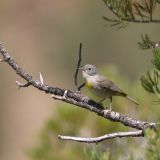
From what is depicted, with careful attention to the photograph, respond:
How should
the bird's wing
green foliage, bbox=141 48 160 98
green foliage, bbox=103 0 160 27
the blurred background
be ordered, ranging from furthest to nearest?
1. the blurred background
2. the bird's wing
3. green foliage, bbox=103 0 160 27
4. green foliage, bbox=141 48 160 98

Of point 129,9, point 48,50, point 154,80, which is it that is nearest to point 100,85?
point 129,9

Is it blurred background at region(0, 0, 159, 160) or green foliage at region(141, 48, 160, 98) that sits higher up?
green foliage at region(141, 48, 160, 98)

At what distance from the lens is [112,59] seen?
59.3 feet

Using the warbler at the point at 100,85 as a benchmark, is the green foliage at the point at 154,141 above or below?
above

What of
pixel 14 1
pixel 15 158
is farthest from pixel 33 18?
pixel 15 158

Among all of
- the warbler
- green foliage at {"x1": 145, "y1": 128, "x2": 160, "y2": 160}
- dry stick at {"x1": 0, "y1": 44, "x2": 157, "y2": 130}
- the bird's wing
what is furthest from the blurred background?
green foliage at {"x1": 145, "y1": 128, "x2": 160, "y2": 160}

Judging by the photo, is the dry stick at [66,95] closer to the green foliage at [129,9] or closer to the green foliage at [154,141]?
the green foliage at [129,9]

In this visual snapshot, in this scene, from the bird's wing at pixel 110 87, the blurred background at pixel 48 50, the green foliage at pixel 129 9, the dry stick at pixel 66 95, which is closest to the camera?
the dry stick at pixel 66 95

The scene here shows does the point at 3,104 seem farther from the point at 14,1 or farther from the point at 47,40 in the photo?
the point at 14,1

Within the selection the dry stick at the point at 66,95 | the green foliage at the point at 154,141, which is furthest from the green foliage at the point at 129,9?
the green foliage at the point at 154,141

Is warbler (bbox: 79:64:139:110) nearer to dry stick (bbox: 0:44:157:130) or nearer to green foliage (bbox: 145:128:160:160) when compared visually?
dry stick (bbox: 0:44:157:130)

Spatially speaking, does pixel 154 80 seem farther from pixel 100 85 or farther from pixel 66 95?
pixel 100 85

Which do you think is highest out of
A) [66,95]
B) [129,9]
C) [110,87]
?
[129,9]

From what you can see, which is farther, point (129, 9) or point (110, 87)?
point (110, 87)
